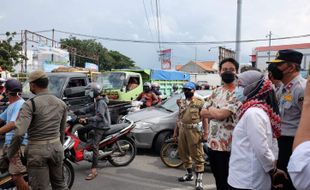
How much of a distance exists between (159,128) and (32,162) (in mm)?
4331

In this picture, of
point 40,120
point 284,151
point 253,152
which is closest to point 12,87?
point 40,120

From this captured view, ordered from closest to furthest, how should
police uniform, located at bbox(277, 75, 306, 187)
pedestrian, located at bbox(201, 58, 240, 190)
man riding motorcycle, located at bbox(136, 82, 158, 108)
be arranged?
police uniform, located at bbox(277, 75, 306, 187) < pedestrian, located at bbox(201, 58, 240, 190) < man riding motorcycle, located at bbox(136, 82, 158, 108)

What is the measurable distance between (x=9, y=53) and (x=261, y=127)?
28.2 meters

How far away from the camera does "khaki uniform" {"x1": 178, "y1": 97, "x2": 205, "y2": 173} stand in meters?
5.62

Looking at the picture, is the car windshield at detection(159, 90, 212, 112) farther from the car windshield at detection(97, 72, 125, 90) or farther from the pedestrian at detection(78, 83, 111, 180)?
the car windshield at detection(97, 72, 125, 90)

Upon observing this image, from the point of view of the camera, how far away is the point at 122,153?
21.9 feet

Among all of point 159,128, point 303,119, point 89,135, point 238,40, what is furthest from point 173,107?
point 303,119

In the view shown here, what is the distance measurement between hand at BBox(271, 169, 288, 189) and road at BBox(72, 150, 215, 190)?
284cm

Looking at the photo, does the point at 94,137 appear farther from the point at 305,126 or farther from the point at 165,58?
the point at 165,58

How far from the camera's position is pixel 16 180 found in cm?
397

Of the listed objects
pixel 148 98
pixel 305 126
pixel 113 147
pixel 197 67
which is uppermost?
pixel 197 67

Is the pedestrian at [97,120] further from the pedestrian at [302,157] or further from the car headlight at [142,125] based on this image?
the pedestrian at [302,157]

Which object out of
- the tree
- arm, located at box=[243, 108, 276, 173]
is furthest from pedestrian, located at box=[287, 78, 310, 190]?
the tree

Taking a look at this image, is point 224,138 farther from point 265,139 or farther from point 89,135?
point 89,135
